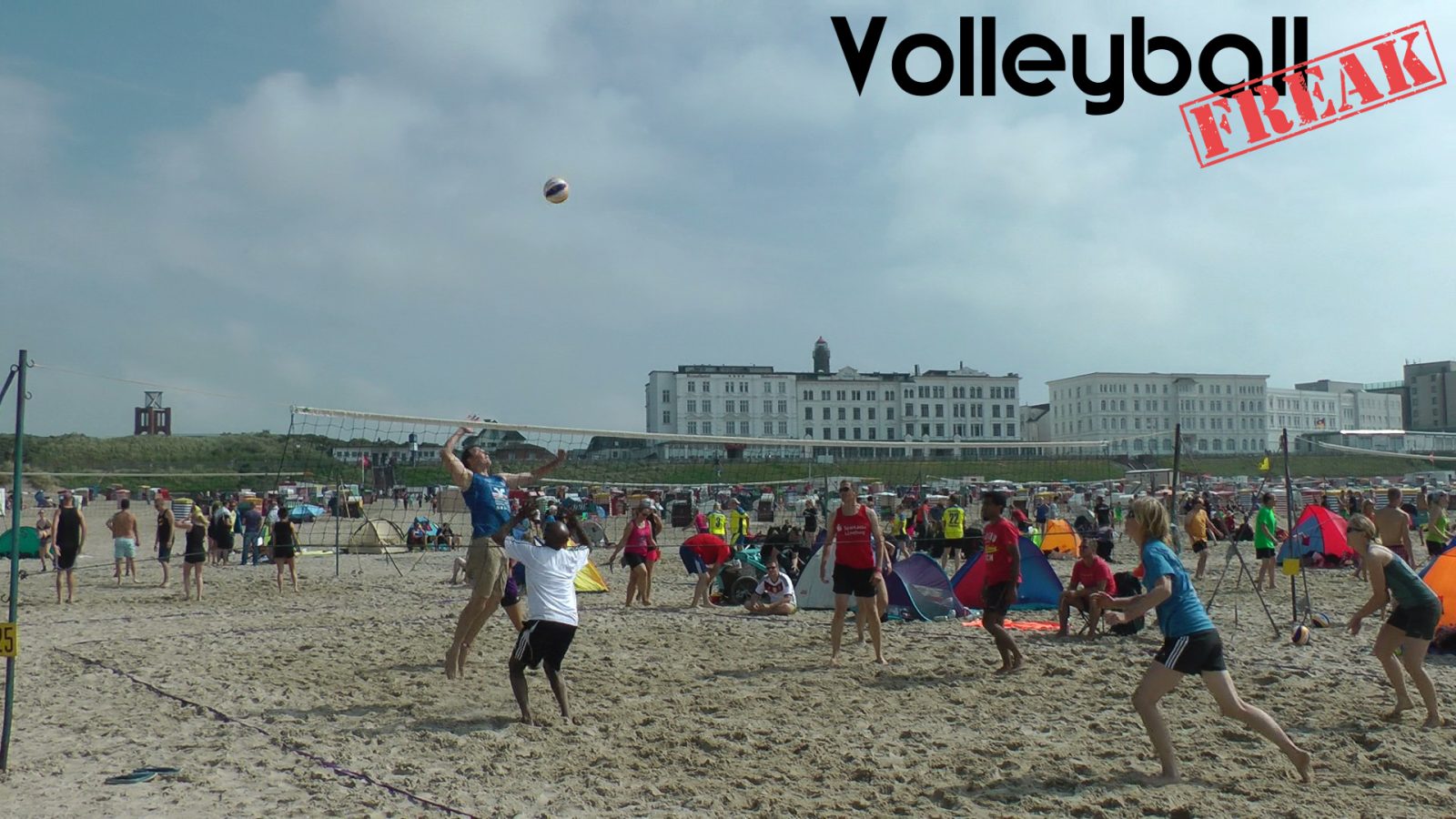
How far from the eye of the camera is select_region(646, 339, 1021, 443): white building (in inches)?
3137

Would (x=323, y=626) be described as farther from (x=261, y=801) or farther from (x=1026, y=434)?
(x=1026, y=434)

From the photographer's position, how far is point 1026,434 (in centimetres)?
10269

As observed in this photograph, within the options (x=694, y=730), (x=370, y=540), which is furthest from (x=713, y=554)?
(x=370, y=540)

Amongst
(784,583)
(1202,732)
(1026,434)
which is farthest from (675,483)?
(1026,434)

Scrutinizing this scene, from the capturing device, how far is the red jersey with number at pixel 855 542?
7.74m

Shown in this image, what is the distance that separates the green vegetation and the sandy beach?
12.2m

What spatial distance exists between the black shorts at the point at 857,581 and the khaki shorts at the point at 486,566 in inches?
100

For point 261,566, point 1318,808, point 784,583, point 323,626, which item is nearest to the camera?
point 1318,808

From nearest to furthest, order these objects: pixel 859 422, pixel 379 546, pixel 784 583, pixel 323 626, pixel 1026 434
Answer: pixel 323 626 < pixel 784 583 < pixel 379 546 < pixel 859 422 < pixel 1026 434

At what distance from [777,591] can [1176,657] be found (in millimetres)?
6766

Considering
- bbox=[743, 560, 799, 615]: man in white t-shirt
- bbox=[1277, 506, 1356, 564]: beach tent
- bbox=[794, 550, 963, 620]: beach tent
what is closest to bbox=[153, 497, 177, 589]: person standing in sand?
bbox=[743, 560, 799, 615]: man in white t-shirt

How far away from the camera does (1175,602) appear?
14.9 feet

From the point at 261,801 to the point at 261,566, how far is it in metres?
14.5

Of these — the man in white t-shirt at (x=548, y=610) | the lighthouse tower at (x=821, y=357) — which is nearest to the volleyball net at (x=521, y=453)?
the man in white t-shirt at (x=548, y=610)
